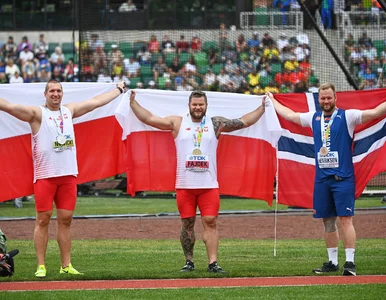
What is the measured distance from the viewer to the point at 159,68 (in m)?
25.7

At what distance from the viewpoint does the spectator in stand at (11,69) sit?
31.8 m

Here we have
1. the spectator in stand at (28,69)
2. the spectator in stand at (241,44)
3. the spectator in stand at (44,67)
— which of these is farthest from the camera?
the spectator in stand at (44,67)

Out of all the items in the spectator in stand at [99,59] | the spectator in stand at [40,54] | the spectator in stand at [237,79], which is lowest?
the spectator in stand at [237,79]

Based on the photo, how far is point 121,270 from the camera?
12.2 meters

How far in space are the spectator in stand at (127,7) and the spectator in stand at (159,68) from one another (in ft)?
4.75

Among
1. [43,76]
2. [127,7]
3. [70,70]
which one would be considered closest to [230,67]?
[127,7]

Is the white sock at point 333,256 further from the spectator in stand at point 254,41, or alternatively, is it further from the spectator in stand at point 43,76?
the spectator in stand at point 43,76

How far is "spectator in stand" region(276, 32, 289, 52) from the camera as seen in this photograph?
25344 mm

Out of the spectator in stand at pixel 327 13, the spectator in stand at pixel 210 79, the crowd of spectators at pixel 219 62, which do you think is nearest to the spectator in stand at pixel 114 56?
the crowd of spectators at pixel 219 62

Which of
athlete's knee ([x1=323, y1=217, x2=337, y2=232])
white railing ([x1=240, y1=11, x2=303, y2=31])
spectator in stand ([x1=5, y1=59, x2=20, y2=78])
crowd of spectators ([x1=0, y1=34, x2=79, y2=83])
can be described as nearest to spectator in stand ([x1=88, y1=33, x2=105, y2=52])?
white railing ([x1=240, y1=11, x2=303, y2=31])

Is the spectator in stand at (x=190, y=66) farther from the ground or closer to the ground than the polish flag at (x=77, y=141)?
farther from the ground

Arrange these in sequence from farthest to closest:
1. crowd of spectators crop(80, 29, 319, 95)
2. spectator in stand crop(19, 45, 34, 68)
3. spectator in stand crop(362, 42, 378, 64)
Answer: spectator in stand crop(19, 45, 34, 68) < crowd of spectators crop(80, 29, 319, 95) < spectator in stand crop(362, 42, 378, 64)

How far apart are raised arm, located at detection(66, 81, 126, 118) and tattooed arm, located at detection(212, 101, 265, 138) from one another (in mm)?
1274

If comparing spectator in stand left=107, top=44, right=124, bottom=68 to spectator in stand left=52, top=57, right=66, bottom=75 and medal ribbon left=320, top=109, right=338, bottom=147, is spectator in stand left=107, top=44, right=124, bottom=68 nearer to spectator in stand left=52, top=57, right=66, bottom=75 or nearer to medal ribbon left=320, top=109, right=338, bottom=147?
spectator in stand left=52, top=57, right=66, bottom=75
